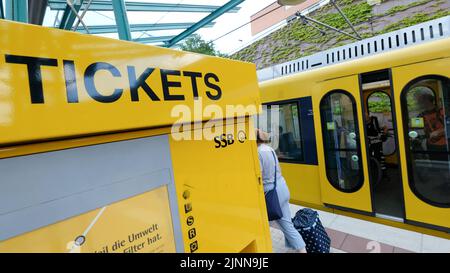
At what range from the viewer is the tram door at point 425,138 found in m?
3.08

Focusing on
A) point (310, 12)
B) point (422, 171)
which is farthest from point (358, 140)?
point (310, 12)

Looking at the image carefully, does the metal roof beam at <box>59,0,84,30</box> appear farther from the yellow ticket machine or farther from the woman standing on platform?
the yellow ticket machine

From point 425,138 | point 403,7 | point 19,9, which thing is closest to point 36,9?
point 19,9

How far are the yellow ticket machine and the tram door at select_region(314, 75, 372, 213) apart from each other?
317 centimetres

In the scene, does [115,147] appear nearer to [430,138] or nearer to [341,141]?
[430,138]

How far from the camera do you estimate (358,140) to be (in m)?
3.86

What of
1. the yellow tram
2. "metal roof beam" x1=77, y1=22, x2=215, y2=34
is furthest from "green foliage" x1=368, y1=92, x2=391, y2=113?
"metal roof beam" x1=77, y1=22, x2=215, y2=34

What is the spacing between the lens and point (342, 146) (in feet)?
13.4

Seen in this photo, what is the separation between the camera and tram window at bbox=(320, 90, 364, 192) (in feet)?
12.8

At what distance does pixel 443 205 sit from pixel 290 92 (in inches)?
105

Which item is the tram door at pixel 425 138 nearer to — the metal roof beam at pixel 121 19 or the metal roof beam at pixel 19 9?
the metal roof beam at pixel 121 19

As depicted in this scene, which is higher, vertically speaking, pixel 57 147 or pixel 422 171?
pixel 57 147

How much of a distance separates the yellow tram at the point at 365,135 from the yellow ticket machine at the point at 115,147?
3045 millimetres
